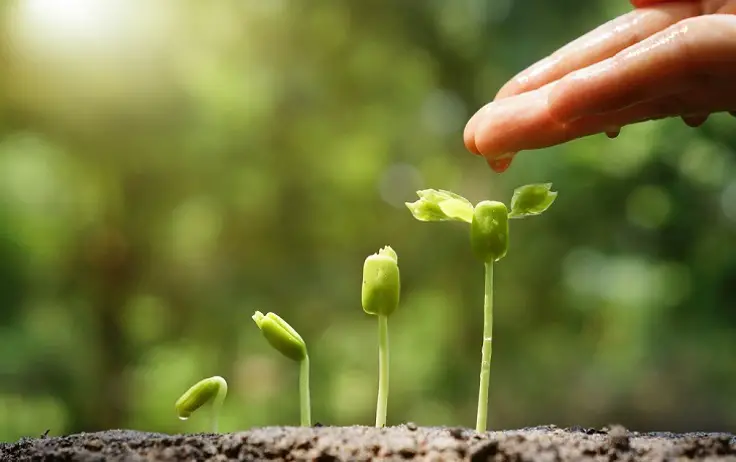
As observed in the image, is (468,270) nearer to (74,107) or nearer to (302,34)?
(302,34)

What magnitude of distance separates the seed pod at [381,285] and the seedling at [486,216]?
0.15 feet

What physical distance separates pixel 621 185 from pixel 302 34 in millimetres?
1514

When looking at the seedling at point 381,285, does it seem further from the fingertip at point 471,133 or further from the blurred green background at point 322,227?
the blurred green background at point 322,227

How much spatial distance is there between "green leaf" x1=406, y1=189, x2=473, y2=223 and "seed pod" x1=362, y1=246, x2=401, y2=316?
46mm

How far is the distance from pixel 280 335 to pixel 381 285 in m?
0.09

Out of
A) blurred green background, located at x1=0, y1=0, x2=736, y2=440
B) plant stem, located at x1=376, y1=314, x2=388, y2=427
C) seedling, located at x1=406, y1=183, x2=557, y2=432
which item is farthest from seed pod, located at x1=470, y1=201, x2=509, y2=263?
blurred green background, located at x1=0, y1=0, x2=736, y2=440

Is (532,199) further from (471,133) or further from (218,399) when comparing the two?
(218,399)

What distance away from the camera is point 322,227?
10.4ft

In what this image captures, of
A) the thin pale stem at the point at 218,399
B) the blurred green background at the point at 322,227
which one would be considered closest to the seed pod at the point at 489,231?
the thin pale stem at the point at 218,399

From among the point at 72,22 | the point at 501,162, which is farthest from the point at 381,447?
the point at 72,22

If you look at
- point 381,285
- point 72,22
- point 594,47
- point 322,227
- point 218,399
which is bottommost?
point 218,399

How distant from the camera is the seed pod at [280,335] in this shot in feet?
1.91

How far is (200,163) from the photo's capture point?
2906mm

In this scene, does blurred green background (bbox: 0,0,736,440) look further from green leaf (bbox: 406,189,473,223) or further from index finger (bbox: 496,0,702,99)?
green leaf (bbox: 406,189,473,223)
